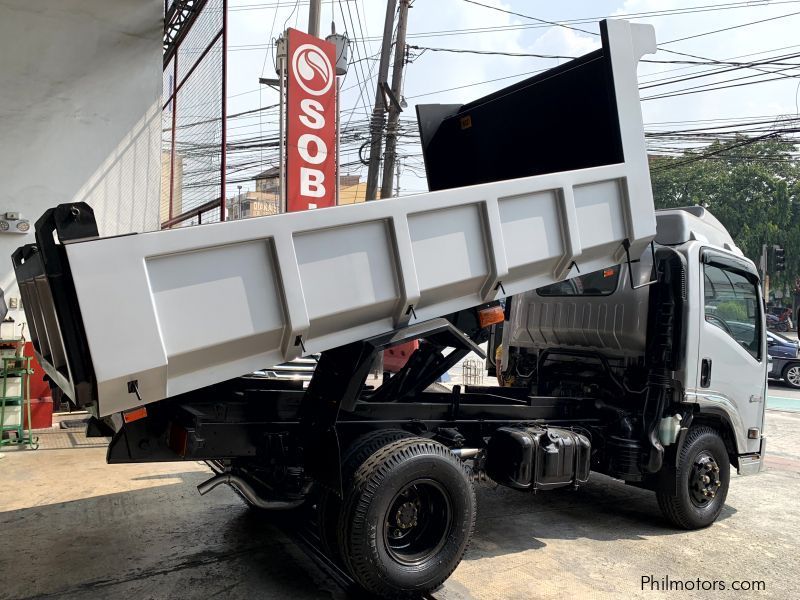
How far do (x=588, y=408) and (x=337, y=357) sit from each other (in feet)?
8.37

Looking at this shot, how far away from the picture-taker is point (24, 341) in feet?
25.6

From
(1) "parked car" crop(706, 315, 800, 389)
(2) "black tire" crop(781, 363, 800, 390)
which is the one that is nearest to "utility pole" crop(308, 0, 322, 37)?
(1) "parked car" crop(706, 315, 800, 389)

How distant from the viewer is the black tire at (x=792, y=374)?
16.1 m

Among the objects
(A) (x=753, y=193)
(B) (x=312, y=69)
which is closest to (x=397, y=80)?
(B) (x=312, y=69)

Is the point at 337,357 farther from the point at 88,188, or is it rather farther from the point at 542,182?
the point at 88,188

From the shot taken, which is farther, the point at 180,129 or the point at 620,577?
the point at 180,129

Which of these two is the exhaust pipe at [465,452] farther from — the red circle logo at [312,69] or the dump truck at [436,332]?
the red circle logo at [312,69]

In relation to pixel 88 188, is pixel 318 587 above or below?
below

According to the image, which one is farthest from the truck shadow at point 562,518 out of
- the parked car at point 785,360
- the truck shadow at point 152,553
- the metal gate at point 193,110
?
the parked car at point 785,360

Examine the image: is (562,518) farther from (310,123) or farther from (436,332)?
(310,123)

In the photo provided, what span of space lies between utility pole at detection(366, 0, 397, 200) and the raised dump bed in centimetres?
1050

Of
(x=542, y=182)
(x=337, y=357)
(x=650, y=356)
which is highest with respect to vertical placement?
(x=542, y=182)

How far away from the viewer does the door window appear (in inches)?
206

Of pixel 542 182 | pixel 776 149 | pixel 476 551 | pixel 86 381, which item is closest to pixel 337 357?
pixel 86 381
